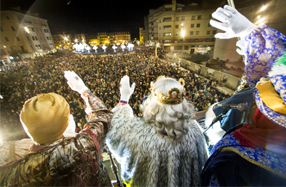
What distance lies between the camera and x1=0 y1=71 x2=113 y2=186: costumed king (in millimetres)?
675

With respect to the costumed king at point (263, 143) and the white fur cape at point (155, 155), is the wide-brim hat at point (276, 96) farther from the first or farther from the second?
the white fur cape at point (155, 155)

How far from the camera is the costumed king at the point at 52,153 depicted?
0.68 metres

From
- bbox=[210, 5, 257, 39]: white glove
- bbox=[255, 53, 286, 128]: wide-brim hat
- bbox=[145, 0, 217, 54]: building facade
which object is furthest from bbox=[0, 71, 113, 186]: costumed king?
bbox=[145, 0, 217, 54]: building facade

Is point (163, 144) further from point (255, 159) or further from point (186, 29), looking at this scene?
point (186, 29)

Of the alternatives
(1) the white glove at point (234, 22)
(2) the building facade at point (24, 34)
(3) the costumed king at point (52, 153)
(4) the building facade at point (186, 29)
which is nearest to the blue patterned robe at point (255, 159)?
(1) the white glove at point (234, 22)

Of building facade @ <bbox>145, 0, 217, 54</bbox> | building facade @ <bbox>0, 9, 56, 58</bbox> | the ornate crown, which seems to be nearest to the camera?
the ornate crown

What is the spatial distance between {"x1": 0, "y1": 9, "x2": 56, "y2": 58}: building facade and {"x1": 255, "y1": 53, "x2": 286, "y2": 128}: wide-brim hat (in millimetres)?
23270

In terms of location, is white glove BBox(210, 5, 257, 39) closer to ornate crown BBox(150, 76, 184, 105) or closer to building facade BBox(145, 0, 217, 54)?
ornate crown BBox(150, 76, 184, 105)

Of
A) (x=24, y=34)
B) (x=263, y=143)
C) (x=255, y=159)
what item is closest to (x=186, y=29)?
(x=263, y=143)

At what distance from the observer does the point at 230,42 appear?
1087 cm

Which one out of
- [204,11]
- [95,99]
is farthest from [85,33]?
[95,99]

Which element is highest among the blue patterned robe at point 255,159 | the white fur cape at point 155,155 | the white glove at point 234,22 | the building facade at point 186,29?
the building facade at point 186,29

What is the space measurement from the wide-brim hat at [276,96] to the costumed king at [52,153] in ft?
4.02

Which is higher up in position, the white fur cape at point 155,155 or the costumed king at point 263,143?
the costumed king at point 263,143
